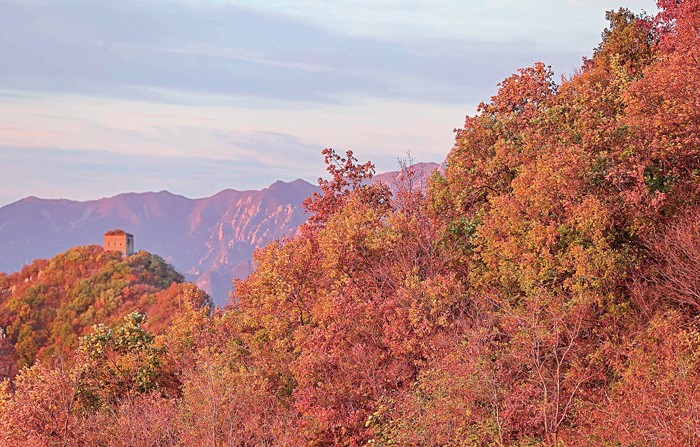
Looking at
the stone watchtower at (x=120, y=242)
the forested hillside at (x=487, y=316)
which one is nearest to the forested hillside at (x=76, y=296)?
the stone watchtower at (x=120, y=242)

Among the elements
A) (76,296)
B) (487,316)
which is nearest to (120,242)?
(76,296)

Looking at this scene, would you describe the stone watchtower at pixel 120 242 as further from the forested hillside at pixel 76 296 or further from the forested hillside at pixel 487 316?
the forested hillside at pixel 487 316

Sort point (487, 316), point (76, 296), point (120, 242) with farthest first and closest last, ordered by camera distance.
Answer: point (120, 242) → point (76, 296) → point (487, 316)

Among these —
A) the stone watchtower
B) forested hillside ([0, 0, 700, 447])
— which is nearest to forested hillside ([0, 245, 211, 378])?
the stone watchtower

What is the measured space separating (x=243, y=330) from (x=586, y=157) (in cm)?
1640

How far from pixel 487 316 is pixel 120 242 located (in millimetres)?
134131

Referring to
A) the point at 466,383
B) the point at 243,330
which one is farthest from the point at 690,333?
the point at 243,330

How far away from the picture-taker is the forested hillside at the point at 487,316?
21453mm

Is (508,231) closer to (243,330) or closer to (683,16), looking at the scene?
(243,330)

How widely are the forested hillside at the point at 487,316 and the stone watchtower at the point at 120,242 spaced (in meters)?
120

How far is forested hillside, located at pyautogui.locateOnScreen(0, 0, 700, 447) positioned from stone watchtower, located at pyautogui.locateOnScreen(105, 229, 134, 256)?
120 meters

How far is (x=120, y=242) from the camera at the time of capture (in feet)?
494

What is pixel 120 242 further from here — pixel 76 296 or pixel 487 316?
pixel 487 316

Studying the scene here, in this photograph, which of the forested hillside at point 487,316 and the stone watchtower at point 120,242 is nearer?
the forested hillside at point 487,316
